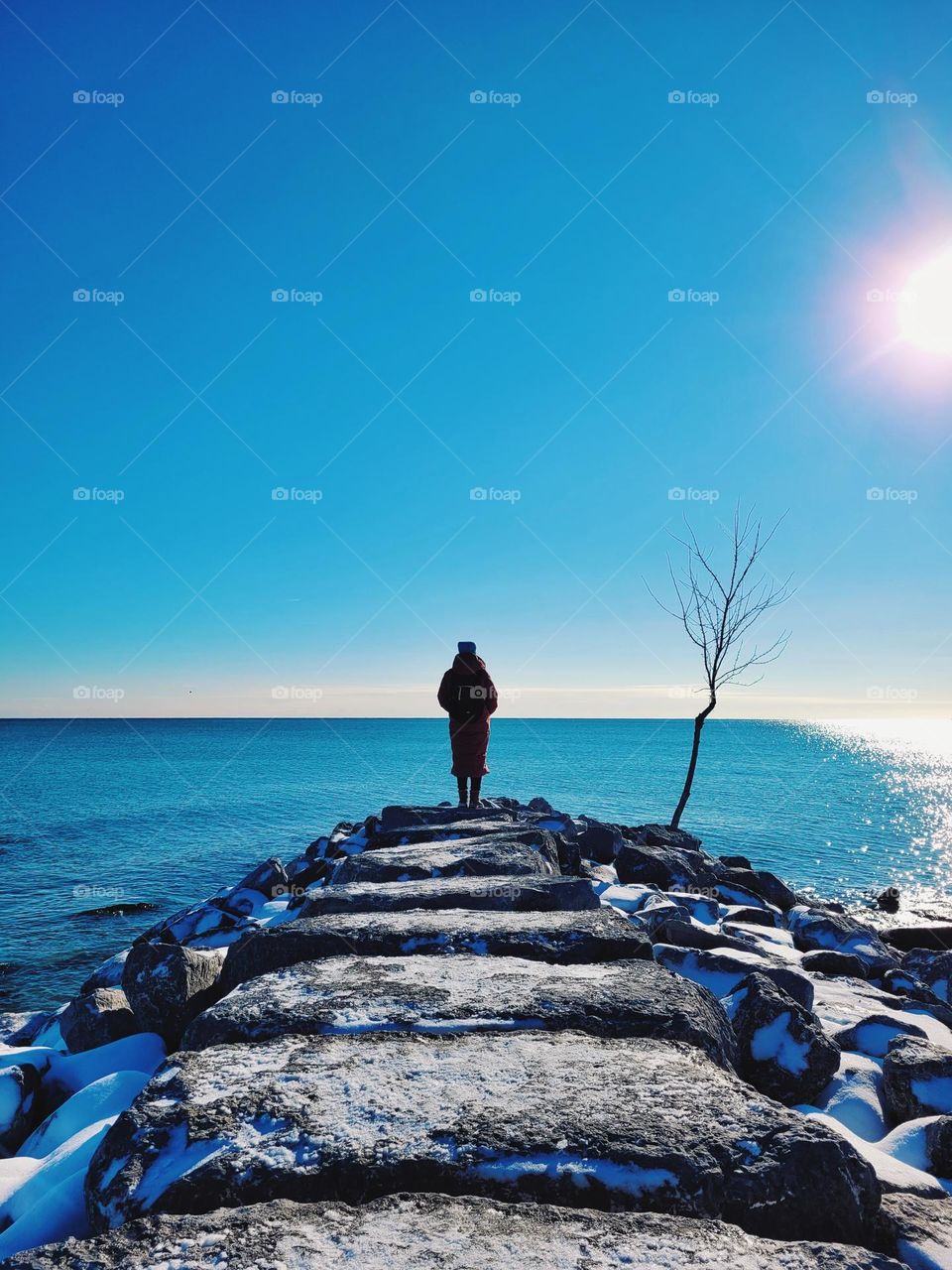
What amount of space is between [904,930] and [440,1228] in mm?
11649

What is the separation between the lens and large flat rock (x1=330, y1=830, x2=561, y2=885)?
497 centimetres

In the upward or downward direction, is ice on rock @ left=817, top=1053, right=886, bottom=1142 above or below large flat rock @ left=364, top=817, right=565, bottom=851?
below

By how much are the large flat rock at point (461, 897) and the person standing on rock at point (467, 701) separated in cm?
575

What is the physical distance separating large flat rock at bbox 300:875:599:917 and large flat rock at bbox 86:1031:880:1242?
1883 millimetres

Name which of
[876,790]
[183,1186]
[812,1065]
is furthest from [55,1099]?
[876,790]

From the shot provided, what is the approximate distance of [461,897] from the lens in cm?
409

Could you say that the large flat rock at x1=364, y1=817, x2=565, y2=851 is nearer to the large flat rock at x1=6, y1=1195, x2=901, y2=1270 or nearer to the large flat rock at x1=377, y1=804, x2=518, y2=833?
the large flat rock at x1=377, y1=804, x2=518, y2=833

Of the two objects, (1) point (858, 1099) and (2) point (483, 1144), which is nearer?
(2) point (483, 1144)

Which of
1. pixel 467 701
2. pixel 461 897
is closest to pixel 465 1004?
pixel 461 897

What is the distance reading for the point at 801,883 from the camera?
1716 centimetres

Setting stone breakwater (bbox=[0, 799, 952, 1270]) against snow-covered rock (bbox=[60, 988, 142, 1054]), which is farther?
snow-covered rock (bbox=[60, 988, 142, 1054])

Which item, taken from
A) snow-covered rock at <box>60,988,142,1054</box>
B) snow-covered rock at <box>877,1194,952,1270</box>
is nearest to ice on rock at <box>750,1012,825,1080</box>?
snow-covered rock at <box>877,1194,952,1270</box>

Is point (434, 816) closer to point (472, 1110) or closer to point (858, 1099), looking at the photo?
point (858, 1099)

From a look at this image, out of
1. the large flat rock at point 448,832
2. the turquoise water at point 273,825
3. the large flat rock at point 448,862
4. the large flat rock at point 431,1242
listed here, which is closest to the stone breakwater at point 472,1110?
the large flat rock at point 431,1242
